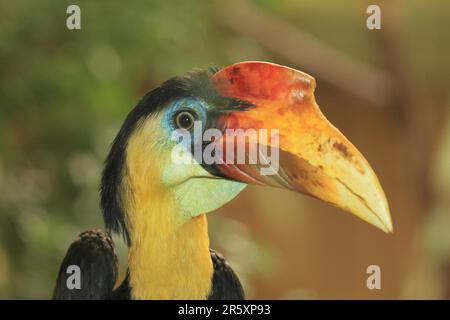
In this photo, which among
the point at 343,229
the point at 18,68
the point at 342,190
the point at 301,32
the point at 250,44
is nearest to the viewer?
the point at 342,190

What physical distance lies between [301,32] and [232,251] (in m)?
0.71

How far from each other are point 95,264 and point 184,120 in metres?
0.17

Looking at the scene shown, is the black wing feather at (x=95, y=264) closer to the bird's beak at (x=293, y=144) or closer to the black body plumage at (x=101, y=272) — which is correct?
the black body plumage at (x=101, y=272)

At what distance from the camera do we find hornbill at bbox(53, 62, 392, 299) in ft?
2.32

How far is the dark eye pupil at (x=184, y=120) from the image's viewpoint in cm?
73

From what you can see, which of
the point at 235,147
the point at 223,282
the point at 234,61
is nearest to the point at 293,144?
the point at 235,147

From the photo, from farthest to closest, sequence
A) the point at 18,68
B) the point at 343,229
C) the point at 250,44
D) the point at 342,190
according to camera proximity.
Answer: the point at 250,44
the point at 343,229
the point at 18,68
the point at 342,190

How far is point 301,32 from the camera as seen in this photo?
205 centimetres

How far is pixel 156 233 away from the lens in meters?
0.74

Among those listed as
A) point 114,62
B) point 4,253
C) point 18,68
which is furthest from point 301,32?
point 4,253

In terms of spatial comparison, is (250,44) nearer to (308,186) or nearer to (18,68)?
(18,68)

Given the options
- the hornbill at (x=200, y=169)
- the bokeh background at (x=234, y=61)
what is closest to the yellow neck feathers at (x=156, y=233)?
the hornbill at (x=200, y=169)

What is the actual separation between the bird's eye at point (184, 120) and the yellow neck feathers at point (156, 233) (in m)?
0.03

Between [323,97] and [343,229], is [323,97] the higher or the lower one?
A: the higher one
